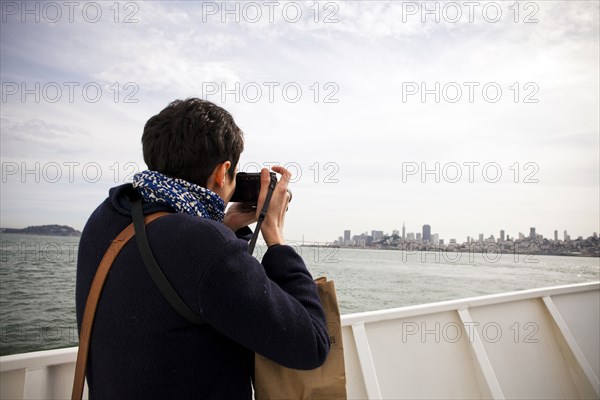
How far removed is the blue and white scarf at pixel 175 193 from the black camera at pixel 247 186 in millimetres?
155

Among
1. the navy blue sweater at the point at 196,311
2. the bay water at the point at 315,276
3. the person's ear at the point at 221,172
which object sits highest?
the person's ear at the point at 221,172

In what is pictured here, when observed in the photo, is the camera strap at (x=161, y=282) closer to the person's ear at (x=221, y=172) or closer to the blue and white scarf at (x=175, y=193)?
the blue and white scarf at (x=175, y=193)

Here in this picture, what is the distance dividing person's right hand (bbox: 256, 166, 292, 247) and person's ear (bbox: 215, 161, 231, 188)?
0.37 ft

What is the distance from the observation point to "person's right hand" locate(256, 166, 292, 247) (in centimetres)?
103

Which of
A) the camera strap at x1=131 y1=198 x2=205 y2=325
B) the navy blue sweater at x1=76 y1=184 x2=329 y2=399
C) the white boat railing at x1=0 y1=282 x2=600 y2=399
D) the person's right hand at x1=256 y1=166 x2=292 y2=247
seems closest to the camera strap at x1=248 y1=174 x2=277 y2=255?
the person's right hand at x1=256 y1=166 x2=292 y2=247

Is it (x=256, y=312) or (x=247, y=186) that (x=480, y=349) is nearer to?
(x=247, y=186)

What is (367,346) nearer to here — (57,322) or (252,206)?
(252,206)

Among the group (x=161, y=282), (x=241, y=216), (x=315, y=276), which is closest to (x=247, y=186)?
(x=241, y=216)

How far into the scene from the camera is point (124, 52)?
3109 centimetres

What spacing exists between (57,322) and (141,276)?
20.1 meters

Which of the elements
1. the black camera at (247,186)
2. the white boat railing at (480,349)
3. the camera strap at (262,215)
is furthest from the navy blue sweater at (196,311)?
the white boat railing at (480,349)

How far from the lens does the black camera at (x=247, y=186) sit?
3.67 ft

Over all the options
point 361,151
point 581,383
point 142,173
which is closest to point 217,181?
point 142,173

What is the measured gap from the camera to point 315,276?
32.8 m
